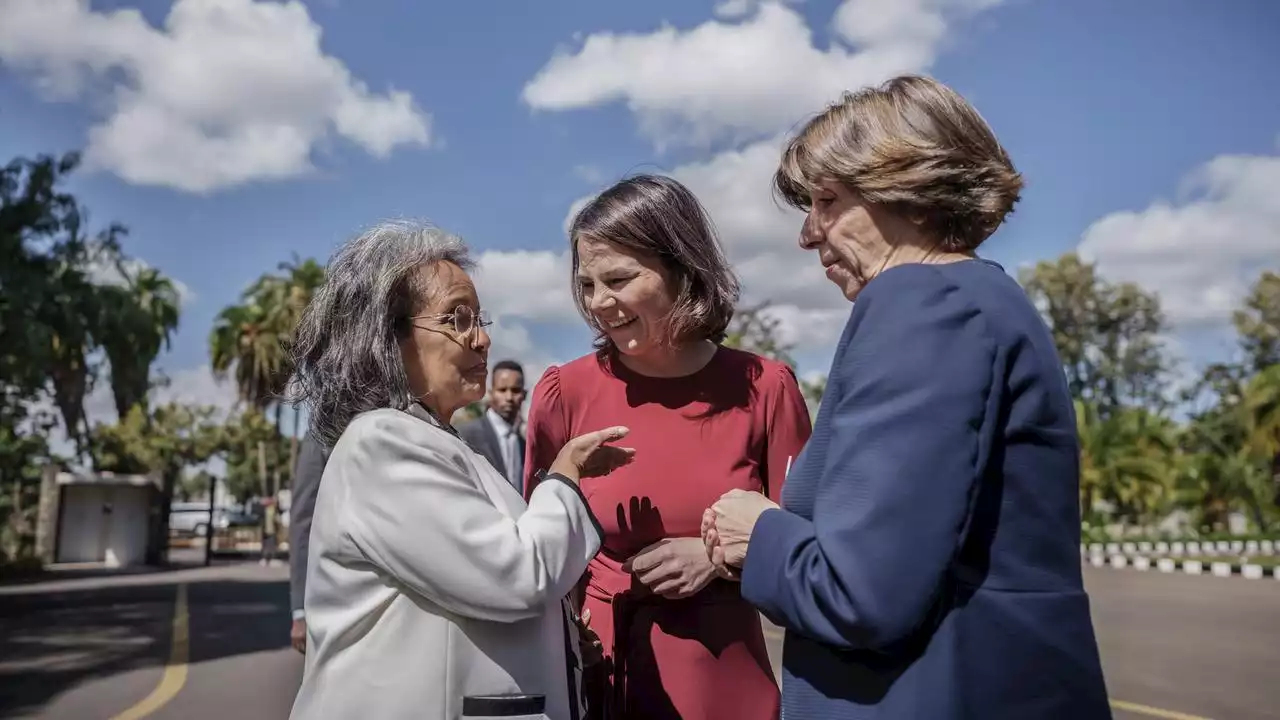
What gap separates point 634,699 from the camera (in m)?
2.35

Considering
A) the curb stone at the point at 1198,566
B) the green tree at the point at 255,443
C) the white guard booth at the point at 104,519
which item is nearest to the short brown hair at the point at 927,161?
the curb stone at the point at 1198,566

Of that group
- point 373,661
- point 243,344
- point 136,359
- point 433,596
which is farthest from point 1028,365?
point 243,344

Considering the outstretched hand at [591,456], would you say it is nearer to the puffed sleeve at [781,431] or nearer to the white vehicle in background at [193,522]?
the puffed sleeve at [781,431]

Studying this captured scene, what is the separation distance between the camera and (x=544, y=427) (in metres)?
2.63

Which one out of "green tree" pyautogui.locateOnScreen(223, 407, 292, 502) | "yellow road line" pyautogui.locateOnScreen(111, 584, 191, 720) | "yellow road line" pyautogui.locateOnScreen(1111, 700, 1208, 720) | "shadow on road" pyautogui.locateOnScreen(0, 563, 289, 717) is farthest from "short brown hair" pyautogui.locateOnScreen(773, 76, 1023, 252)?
"green tree" pyautogui.locateOnScreen(223, 407, 292, 502)

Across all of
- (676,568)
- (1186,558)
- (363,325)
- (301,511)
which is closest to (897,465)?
(676,568)

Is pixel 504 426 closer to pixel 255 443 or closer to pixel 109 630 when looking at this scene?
pixel 109 630

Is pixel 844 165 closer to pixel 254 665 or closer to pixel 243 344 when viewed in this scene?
pixel 254 665

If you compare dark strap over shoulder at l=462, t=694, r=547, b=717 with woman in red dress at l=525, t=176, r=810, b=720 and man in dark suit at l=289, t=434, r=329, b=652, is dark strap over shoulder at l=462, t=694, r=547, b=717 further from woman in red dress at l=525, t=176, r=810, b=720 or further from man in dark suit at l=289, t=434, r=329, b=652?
man in dark suit at l=289, t=434, r=329, b=652

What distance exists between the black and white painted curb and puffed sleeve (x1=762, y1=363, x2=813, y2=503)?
21169 mm

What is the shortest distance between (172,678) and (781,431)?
329 inches

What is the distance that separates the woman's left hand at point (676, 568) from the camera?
7.32 ft

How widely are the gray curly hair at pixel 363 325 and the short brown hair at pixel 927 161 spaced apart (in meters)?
0.85

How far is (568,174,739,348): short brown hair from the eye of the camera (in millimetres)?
2451
